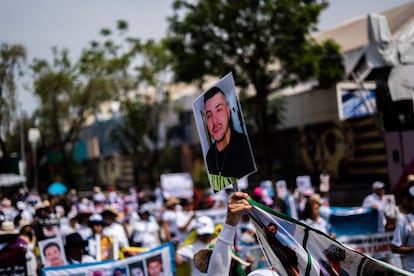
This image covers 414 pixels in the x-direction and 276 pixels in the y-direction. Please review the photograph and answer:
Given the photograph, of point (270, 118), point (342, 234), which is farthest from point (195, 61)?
point (342, 234)

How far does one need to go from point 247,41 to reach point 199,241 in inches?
640

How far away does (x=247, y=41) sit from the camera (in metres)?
21.5

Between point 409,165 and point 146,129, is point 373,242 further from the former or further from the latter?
point 146,129

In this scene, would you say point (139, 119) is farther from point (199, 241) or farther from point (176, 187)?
point (199, 241)

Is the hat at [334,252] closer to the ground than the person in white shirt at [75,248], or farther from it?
farther from it

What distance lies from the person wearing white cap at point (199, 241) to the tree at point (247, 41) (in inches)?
623

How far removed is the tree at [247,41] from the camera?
833 inches

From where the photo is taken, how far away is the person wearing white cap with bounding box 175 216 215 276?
233 inches

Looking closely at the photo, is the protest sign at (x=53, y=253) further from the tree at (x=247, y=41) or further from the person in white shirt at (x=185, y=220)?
the tree at (x=247, y=41)

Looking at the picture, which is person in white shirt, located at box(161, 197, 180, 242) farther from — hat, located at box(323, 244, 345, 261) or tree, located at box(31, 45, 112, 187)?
tree, located at box(31, 45, 112, 187)

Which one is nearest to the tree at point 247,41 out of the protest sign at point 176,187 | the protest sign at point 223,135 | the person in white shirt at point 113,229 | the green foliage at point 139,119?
the protest sign at point 176,187

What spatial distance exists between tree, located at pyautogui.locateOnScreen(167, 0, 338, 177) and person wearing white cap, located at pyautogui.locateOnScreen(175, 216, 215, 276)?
15815mm

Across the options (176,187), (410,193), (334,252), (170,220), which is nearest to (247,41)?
(176,187)

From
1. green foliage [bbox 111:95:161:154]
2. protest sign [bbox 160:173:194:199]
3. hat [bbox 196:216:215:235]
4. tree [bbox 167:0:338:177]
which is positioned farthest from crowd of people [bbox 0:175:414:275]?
green foliage [bbox 111:95:161:154]
